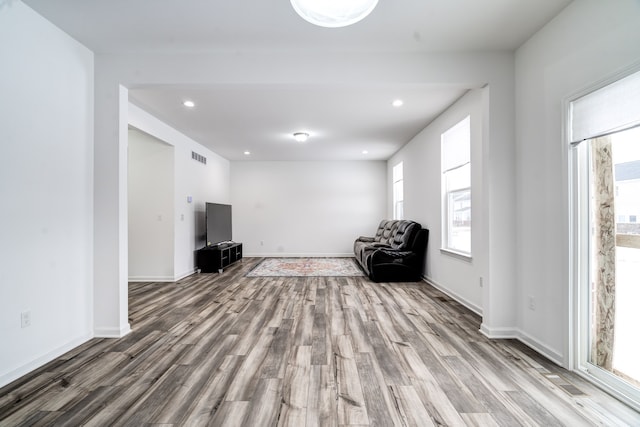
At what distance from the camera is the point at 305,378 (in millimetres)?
2066

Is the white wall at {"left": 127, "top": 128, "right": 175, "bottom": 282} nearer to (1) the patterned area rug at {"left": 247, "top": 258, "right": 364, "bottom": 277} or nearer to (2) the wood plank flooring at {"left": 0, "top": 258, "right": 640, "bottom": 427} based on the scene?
(1) the patterned area rug at {"left": 247, "top": 258, "right": 364, "bottom": 277}

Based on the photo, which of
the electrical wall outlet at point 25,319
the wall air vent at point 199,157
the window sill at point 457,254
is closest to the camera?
the electrical wall outlet at point 25,319

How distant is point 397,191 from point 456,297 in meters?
3.67

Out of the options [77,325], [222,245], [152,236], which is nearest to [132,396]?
[77,325]

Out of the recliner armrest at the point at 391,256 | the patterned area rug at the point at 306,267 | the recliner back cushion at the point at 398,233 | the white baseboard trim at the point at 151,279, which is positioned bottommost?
the patterned area rug at the point at 306,267

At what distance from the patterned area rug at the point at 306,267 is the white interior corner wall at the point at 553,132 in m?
3.41

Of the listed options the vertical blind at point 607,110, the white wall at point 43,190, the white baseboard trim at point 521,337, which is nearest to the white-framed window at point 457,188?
the white baseboard trim at point 521,337

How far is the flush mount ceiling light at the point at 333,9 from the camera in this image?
1591mm

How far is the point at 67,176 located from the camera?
8.37ft

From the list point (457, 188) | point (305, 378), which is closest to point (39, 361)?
point (305, 378)

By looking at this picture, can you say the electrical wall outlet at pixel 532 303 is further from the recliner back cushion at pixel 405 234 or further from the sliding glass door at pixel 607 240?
the recliner back cushion at pixel 405 234

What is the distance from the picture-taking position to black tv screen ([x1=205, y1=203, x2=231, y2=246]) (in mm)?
6042

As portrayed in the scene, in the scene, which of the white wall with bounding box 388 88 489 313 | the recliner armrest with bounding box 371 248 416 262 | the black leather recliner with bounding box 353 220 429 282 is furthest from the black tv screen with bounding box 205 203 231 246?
the white wall with bounding box 388 88 489 313

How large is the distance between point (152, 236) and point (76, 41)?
126 inches
